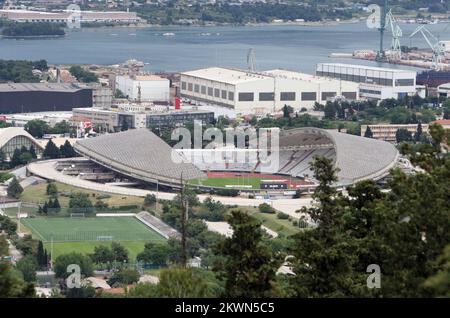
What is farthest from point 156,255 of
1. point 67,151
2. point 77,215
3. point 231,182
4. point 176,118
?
point 176,118

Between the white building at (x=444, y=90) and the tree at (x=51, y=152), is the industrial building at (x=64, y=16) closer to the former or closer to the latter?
the white building at (x=444, y=90)

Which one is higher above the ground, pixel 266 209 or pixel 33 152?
→ pixel 266 209

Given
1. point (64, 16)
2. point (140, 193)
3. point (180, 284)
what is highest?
point (180, 284)

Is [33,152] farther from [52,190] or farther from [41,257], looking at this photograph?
[41,257]

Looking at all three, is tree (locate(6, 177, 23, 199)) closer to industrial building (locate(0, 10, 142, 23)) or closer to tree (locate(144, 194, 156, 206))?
tree (locate(144, 194, 156, 206))

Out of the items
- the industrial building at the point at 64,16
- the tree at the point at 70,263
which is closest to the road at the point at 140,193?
the tree at the point at 70,263

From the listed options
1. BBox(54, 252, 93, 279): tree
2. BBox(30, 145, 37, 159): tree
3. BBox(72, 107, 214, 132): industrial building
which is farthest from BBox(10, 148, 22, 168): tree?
BBox(54, 252, 93, 279): tree

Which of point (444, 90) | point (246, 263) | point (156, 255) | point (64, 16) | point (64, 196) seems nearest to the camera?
point (246, 263)

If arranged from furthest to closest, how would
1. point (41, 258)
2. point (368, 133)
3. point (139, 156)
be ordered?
point (368, 133), point (139, 156), point (41, 258)
